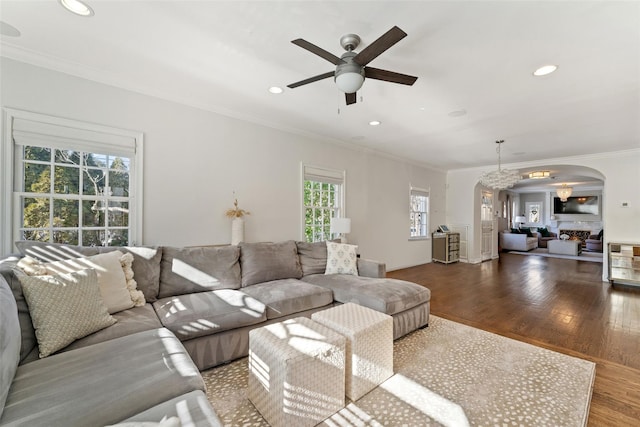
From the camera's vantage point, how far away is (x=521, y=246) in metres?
9.59

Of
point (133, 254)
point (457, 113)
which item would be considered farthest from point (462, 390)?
point (457, 113)

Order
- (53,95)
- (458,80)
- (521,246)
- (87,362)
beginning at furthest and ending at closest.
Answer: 1. (521,246)
2. (458,80)
3. (53,95)
4. (87,362)

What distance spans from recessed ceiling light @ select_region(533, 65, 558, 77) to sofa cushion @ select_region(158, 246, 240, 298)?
11.9 ft

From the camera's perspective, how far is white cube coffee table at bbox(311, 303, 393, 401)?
184 cm

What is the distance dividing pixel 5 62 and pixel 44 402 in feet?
9.54

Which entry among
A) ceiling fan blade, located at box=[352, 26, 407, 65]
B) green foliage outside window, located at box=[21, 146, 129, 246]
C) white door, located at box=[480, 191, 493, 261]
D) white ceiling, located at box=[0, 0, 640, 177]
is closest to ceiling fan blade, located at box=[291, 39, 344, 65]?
ceiling fan blade, located at box=[352, 26, 407, 65]

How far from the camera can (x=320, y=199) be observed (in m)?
4.78

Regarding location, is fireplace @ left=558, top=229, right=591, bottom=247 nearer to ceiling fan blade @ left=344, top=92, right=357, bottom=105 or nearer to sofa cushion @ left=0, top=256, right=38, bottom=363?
ceiling fan blade @ left=344, top=92, right=357, bottom=105

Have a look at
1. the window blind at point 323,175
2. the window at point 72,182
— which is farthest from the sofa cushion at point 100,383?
the window blind at point 323,175

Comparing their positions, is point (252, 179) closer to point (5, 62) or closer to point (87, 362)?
point (5, 62)

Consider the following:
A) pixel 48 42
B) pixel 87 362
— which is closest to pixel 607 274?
pixel 87 362

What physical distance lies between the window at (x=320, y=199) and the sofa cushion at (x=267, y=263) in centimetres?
109

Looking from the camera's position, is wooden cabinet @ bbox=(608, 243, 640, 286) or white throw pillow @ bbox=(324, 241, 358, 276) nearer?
white throw pillow @ bbox=(324, 241, 358, 276)

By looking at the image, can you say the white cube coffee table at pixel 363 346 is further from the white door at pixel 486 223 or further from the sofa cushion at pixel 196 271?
the white door at pixel 486 223
